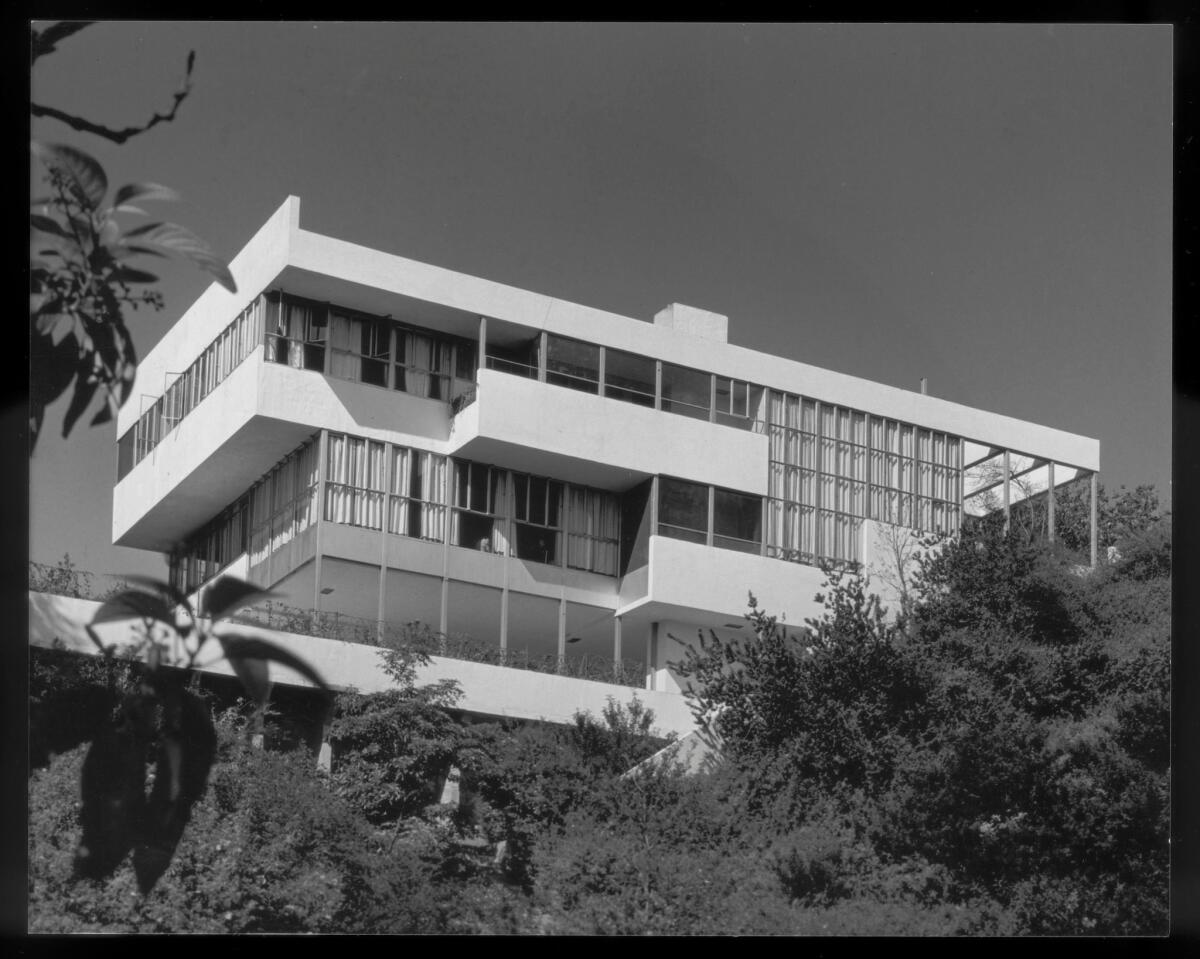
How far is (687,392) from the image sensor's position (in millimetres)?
25078

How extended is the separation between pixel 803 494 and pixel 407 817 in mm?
8582

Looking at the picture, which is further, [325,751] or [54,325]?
[325,751]

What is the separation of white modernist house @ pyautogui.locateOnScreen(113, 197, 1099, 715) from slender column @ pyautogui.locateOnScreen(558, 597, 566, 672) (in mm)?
40

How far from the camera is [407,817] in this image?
1972 centimetres

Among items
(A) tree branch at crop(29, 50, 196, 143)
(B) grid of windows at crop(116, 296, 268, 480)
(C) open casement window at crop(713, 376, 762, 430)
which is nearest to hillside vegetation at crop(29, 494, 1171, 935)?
(C) open casement window at crop(713, 376, 762, 430)

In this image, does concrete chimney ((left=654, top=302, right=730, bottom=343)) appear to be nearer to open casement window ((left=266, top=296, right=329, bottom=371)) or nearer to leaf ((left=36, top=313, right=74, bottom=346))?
open casement window ((left=266, top=296, right=329, bottom=371))

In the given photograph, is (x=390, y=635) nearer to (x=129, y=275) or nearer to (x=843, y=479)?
(x=843, y=479)

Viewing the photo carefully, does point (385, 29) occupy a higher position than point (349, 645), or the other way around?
point (385, 29)

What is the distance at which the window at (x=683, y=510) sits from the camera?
2452 centimetres

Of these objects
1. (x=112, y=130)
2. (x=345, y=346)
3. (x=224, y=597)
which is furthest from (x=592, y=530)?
(x=224, y=597)

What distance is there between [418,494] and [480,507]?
3.01 ft

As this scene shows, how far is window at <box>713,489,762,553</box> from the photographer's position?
24.8m

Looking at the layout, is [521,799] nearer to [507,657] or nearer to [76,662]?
[507,657]

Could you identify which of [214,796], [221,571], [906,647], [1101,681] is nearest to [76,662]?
[214,796]
